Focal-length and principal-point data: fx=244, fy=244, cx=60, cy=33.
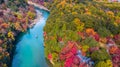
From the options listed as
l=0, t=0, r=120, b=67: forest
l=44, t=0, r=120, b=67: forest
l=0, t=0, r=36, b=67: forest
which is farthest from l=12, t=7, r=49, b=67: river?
l=44, t=0, r=120, b=67: forest

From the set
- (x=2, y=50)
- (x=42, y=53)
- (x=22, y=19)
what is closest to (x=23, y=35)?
(x=22, y=19)

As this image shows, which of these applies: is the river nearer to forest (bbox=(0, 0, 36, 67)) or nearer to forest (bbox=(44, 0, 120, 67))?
forest (bbox=(0, 0, 36, 67))

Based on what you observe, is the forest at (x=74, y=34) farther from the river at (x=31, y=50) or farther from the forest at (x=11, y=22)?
the river at (x=31, y=50)

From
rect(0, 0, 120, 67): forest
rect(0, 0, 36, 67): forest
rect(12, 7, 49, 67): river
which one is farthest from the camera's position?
rect(12, 7, 49, 67): river

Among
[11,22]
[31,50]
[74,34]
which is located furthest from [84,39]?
[11,22]

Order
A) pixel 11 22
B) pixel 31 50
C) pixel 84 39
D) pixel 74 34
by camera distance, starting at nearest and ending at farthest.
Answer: pixel 84 39 → pixel 74 34 → pixel 31 50 → pixel 11 22

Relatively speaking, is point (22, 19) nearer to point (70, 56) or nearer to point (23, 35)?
point (23, 35)

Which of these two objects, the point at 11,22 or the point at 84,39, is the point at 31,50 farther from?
the point at 84,39
